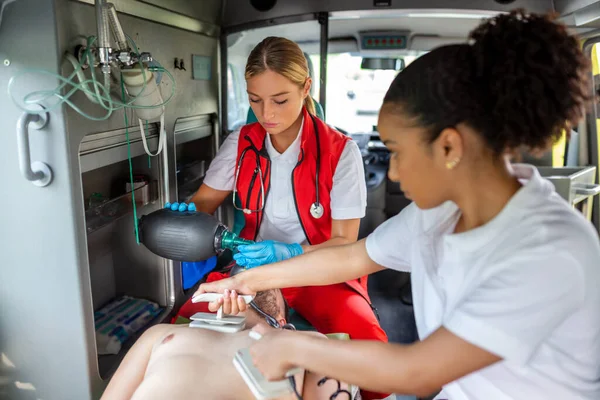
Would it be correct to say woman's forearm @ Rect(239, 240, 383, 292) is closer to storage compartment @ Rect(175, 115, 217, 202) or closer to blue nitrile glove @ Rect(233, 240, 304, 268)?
blue nitrile glove @ Rect(233, 240, 304, 268)

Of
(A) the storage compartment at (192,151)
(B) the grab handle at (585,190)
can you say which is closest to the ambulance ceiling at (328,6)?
(A) the storage compartment at (192,151)

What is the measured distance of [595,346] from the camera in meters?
1.19

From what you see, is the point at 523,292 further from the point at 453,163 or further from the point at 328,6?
the point at 328,6

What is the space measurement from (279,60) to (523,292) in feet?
4.81

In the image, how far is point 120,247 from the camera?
9.04ft

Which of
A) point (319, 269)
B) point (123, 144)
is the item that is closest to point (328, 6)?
point (123, 144)

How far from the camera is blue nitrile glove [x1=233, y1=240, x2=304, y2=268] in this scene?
2.04 m

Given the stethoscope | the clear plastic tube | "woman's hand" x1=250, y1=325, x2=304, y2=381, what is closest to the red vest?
the stethoscope

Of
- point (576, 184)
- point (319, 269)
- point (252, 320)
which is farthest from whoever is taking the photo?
point (576, 184)

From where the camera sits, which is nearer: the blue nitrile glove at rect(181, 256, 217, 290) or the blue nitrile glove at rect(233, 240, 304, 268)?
the blue nitrile glove at rect(233, 240, 304, 268)

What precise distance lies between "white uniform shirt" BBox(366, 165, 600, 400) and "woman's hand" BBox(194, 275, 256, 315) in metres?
0.65

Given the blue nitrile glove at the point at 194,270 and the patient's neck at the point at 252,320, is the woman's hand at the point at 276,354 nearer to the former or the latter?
the patient's neck at the point at 252,320

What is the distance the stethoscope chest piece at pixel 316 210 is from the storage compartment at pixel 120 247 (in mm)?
763

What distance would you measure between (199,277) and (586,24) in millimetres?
2642
